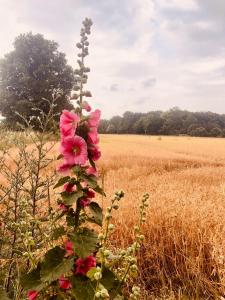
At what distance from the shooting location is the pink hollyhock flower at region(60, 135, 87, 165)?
6.24 ft

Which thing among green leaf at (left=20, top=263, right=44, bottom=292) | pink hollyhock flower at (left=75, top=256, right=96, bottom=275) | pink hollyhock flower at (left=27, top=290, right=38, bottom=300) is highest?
pink hollyhock flower at (left=75, top=256, right=96, bottom=275)

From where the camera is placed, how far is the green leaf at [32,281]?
1.88m

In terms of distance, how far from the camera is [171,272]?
420 cm

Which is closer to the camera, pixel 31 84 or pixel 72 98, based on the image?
pixel 72 98

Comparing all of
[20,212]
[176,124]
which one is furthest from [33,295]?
[176,124]

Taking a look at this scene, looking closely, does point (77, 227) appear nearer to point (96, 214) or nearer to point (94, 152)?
point (96, 214)

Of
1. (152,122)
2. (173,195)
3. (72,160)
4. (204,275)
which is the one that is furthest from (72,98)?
(152,122)

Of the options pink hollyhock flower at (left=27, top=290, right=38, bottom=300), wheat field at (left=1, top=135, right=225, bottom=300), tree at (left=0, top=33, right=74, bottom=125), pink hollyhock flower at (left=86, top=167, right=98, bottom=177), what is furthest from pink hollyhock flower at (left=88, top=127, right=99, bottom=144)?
tree at (left=0, top=33, right=74, bottom=125)

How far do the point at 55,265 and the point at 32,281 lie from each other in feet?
0.49

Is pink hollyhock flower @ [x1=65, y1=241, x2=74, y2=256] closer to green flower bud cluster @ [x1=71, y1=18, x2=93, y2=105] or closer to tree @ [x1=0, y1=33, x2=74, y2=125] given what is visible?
green flower bud cluster @ [x1=71, y1=18, x2=93, y2=105]

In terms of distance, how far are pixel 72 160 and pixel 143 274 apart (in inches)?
99.6

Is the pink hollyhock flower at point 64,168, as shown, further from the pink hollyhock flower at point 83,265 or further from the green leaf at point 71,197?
the pink hollyhock flower at point 83,265

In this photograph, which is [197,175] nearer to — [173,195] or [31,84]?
[173,195]

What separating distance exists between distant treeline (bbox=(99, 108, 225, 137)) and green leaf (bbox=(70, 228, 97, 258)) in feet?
189
